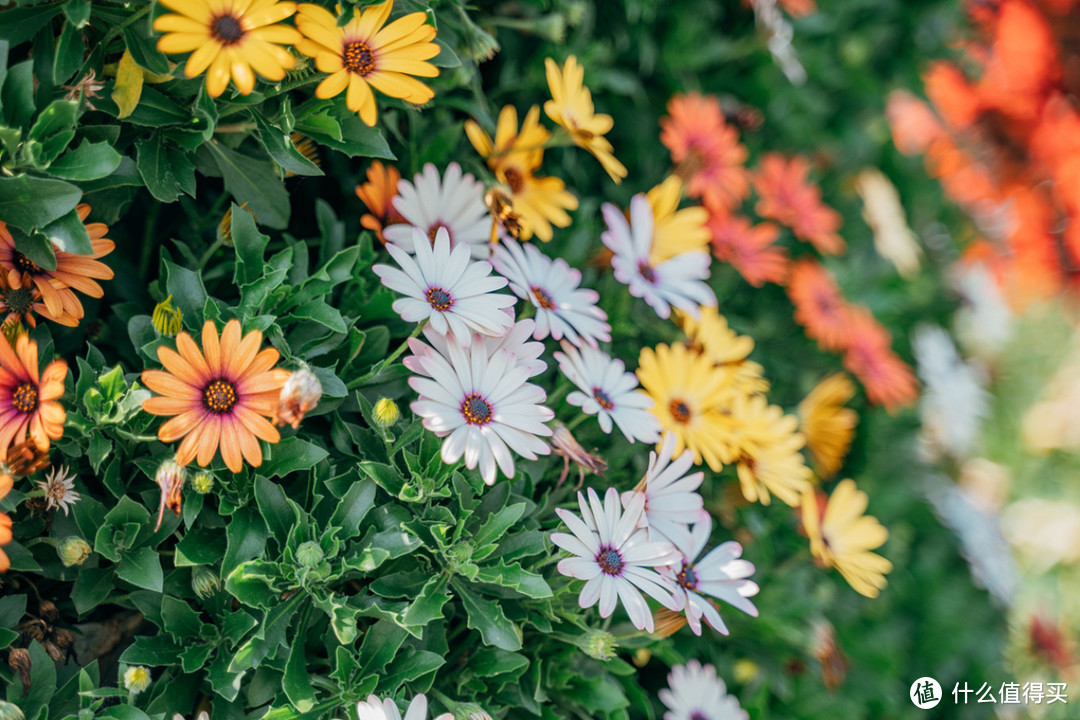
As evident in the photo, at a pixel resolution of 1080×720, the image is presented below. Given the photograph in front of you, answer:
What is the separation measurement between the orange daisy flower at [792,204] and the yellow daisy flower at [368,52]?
1137 millimetres

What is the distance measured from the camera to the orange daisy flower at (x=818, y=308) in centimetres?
177

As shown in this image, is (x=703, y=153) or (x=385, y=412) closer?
(x=385, y=412)

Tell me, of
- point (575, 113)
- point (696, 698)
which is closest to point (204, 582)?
point (696, 698)

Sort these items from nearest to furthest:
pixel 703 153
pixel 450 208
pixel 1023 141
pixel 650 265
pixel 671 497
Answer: pixel 671 497 → pixel 450 208 → pixel 650 265 → pixel 703 153 → pixel 1023 141

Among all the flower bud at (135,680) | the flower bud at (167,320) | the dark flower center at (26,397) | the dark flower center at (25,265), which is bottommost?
the flower bud at (135,680)

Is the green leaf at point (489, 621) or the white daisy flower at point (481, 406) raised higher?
the white daisy flower at point (481, 406)

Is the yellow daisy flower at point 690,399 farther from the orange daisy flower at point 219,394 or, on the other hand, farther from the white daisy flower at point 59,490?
→ the white daisy flower at point 59,490

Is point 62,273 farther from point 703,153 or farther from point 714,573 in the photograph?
point 703,153

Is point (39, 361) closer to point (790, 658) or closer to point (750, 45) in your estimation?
point (790, 658)

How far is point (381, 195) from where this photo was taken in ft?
3.59

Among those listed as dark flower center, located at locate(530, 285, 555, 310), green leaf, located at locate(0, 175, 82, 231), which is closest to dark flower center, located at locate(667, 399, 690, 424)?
dark flower center, located at locate(530, 285, 555, 310)

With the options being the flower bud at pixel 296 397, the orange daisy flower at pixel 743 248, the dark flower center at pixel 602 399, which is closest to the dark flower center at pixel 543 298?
the dark flower center at pixel 602 399

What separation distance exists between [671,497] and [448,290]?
0.39 meters

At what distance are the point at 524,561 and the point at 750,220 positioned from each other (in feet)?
4.27
